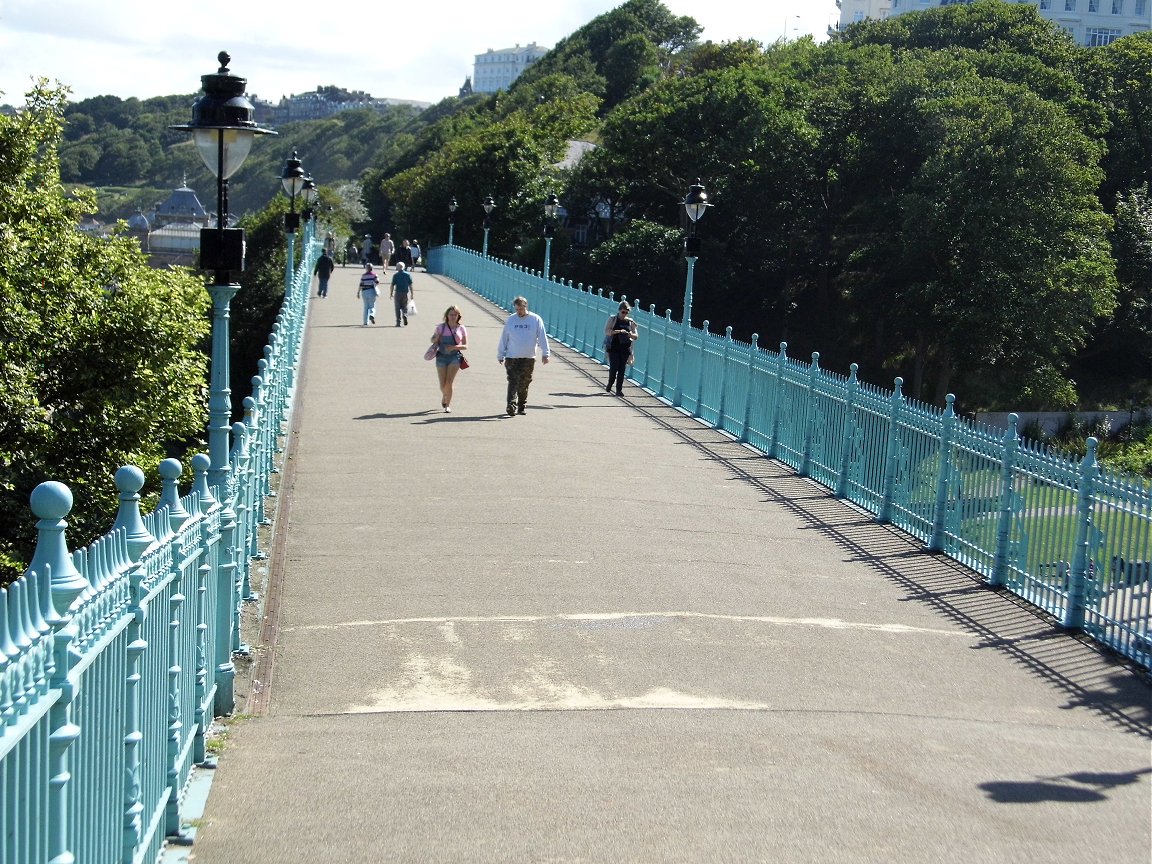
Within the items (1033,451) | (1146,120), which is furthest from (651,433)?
(1146,120)

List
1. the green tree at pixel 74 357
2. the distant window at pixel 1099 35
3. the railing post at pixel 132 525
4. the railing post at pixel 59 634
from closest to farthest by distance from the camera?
the railing post at pixel 59 634, the railing post at pixel 132 525, the green tree at pixel 74 357, the distant window at pixel 1099 35

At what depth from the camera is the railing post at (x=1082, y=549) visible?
9883 mm

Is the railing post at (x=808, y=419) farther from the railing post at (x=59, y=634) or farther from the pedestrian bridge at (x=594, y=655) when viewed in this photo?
the railing post at (x=59, y=634)

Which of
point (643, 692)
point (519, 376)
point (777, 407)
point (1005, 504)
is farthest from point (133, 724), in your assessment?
point (519, 376)

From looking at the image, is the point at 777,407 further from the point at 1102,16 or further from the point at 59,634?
the point at 1102,16

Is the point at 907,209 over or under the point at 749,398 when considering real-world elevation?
over

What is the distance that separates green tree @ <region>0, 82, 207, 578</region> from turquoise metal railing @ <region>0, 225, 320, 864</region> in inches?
599

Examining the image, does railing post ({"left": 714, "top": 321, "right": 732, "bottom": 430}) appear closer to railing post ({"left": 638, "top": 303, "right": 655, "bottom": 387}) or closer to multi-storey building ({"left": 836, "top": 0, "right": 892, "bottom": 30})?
railing post ({"left": 638, "top": 303, "right": 655, "bottom": 387})

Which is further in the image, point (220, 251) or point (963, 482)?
point (963, 482)

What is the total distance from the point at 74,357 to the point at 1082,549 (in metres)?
18.4

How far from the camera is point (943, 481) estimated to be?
1232 centimetres

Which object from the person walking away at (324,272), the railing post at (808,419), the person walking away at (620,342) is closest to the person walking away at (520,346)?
the person walking away at (620,342)

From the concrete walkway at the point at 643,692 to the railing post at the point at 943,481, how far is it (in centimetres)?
27

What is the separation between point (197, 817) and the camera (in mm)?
5871
